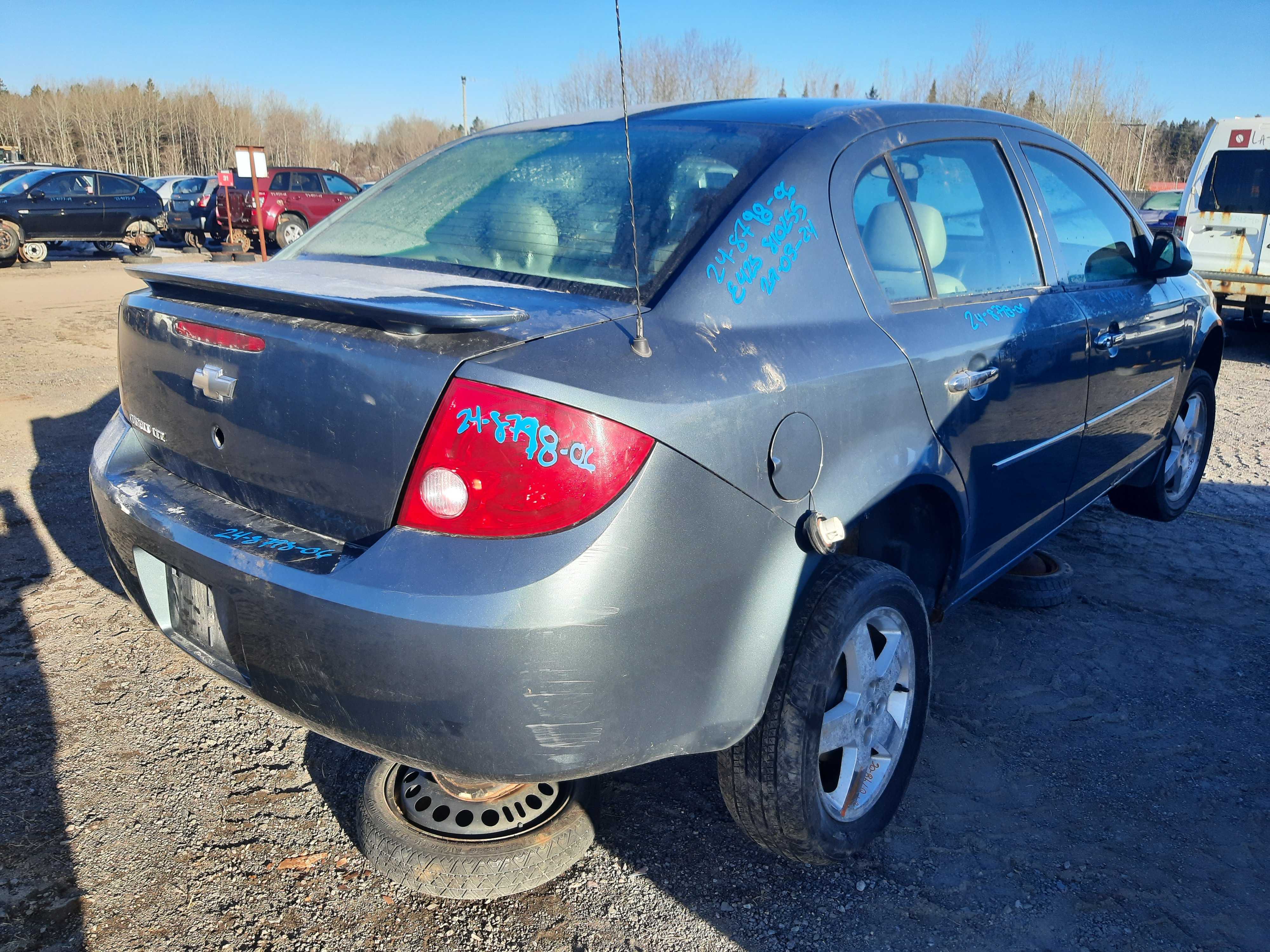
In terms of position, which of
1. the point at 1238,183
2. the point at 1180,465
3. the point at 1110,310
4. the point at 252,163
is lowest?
the point at 1180,465

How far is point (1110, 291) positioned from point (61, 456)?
535 centimetres

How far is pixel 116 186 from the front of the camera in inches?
743

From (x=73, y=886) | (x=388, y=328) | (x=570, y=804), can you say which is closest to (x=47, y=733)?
(x=73, y=886)

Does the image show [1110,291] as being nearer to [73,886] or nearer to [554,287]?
[554,287]

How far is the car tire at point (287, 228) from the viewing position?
792 inches

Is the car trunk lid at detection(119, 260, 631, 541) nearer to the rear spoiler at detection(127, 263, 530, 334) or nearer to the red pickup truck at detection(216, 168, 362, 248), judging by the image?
the rear spoiler at detection(127, 263, 530, 334)

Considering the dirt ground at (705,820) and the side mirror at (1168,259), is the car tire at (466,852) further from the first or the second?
the side mirror at (1168,259)

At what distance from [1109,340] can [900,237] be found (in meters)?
1.19

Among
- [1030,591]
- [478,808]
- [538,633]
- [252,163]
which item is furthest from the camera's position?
[252,163]

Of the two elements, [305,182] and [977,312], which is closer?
[977,312]

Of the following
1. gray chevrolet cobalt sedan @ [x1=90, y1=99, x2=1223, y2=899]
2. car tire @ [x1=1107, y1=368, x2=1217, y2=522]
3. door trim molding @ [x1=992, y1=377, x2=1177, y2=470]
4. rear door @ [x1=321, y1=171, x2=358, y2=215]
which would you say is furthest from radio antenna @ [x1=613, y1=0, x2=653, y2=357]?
rear door @ [x1=321, y1=171, x2=358, y2=215]

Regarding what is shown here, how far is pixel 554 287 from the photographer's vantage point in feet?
6.62

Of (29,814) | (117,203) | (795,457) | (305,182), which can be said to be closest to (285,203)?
(305,182)

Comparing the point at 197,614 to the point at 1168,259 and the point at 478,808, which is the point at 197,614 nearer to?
the point at 478,808
